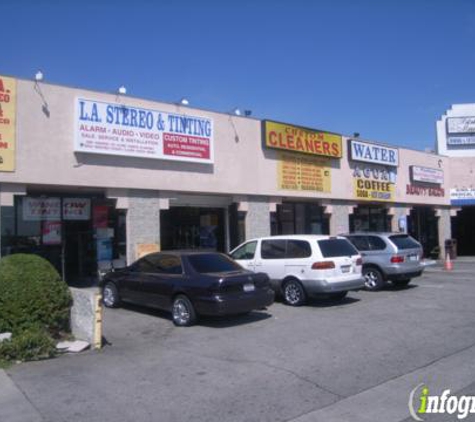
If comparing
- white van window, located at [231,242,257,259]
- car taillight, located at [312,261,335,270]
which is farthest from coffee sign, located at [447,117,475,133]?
car taillight, located at [312,261,335,270]

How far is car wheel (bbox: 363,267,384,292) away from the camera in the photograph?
648 inches

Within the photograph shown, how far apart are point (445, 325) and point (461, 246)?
91.1 feet

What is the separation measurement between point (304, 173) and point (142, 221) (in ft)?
26.1

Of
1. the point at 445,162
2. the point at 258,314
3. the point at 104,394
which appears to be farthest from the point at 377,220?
the point at 104,394

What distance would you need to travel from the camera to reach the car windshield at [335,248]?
13.6 metres

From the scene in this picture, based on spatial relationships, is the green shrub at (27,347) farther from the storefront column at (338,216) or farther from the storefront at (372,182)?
the storefront at (372,182)

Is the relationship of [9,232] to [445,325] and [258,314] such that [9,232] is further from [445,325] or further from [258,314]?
[445,325]

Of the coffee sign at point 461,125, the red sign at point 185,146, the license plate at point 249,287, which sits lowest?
the license plate at point 249,287

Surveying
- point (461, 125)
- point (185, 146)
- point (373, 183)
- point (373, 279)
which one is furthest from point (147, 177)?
point (461, 125)

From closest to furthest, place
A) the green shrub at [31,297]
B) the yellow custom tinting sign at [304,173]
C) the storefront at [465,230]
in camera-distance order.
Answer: the green shrub at [31,297] < the yellow custom tinting sign at [304,173] < the storefront at [465,230]

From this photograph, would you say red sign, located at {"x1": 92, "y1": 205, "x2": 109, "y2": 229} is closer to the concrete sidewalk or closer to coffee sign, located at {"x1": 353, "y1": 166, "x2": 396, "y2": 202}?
the concrete sidewalk

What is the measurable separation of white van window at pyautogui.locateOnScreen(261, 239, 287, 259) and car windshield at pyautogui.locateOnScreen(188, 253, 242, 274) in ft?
8.16

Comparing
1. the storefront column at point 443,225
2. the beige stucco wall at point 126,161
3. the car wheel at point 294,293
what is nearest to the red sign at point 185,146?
the beige stucco wall at point 126,161

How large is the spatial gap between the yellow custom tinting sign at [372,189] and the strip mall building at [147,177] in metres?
0.34
